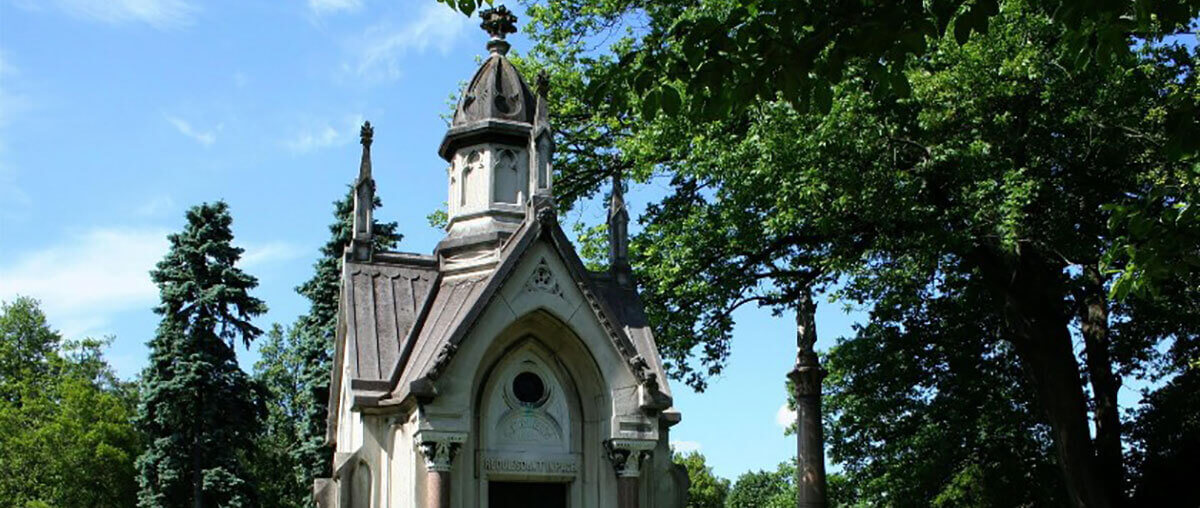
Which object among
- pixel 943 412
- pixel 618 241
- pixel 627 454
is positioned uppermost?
pixel 618 241

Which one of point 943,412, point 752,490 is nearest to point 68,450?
point 943,412

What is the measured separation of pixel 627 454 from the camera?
44.4 ft

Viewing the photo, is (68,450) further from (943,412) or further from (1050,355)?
(1050,355)

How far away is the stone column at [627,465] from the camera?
13.5 meters

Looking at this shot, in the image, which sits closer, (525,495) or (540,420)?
(525,495)

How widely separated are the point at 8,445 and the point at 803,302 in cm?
2713

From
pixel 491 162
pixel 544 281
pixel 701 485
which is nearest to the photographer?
pixel 544 281

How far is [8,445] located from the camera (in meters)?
37.1

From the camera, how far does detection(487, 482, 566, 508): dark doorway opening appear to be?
13641mm

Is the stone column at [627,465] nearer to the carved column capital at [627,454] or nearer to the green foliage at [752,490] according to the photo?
the carved column capital at [627,454]

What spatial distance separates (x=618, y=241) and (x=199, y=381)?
17828 mm

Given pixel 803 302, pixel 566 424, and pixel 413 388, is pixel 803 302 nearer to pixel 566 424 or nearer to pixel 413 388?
pixel 566 424

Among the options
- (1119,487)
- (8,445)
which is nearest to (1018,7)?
(1119,487)

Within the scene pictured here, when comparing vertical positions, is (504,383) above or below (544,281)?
below
